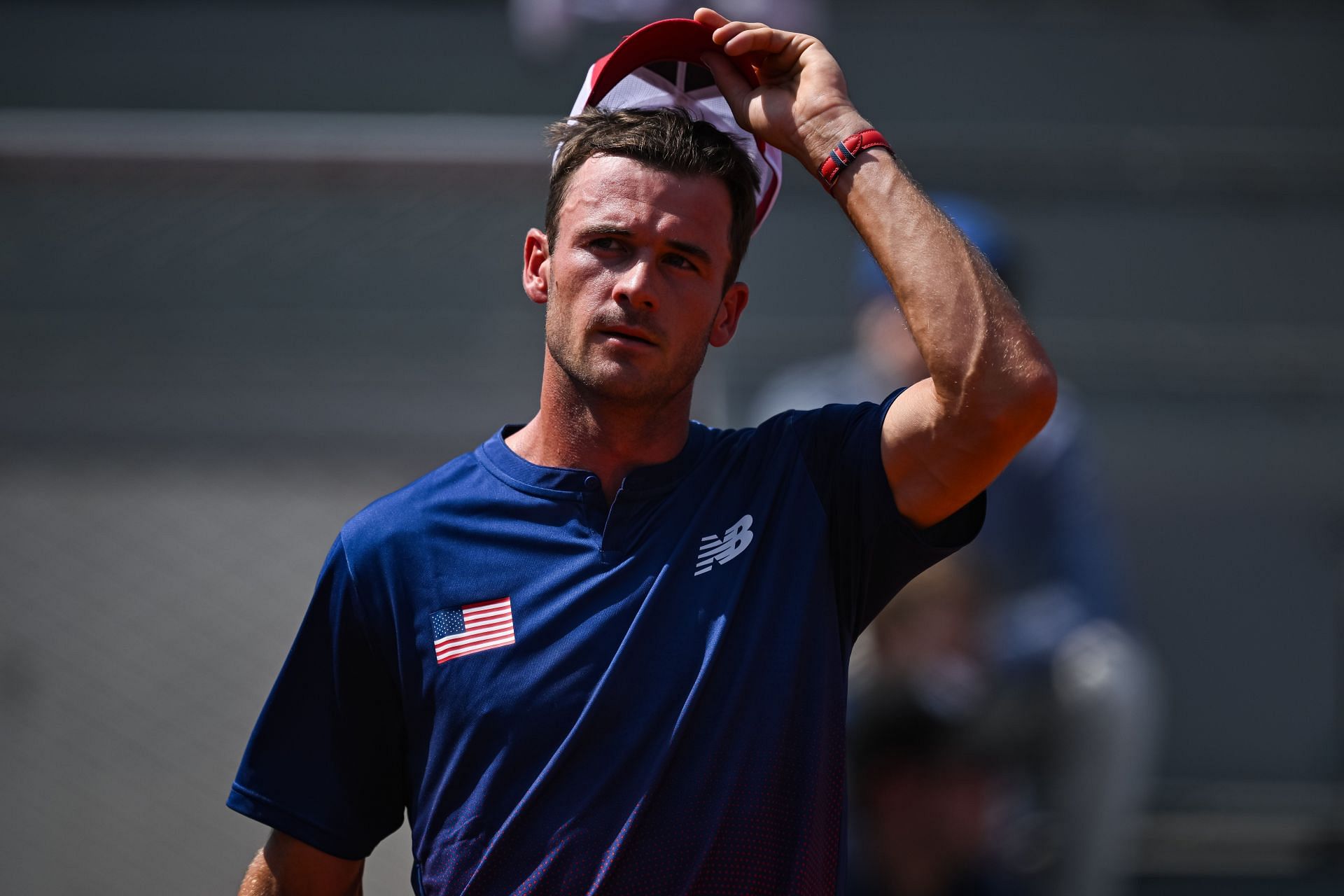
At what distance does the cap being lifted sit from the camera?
83.3 inches

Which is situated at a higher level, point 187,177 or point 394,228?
point 187,177

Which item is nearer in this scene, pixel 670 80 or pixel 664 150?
pixel 664 150

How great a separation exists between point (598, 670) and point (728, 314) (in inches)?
24.5

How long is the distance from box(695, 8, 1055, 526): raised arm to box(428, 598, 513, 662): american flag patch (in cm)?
58

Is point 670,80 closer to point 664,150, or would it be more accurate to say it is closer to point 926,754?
point 664,150

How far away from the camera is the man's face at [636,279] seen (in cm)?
196

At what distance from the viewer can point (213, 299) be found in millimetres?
5688

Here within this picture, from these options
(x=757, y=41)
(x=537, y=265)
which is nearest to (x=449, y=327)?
(x=537, y=265)

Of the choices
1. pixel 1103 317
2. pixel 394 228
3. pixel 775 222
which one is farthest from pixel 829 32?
pixel 394 228

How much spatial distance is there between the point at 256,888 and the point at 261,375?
3.74 meters

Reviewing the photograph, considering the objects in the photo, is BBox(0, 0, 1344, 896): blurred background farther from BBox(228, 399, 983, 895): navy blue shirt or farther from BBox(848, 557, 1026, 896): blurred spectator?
BBox(228, 399, 983, 895): navy blue shirt

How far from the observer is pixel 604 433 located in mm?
2033

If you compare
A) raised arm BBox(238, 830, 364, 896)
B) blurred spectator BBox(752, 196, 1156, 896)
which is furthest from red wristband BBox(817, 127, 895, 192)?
blurred spectator BBox(752, 196, 1156, 896)

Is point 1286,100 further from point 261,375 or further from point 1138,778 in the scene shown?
point 261,375
